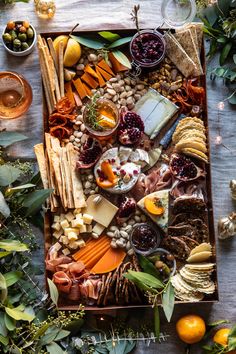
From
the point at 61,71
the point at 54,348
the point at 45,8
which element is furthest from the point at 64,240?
the point at 45,8

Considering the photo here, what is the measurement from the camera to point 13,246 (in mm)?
2143

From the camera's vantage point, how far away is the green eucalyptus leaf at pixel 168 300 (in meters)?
2.17

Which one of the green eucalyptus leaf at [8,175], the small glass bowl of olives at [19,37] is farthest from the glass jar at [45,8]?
the green eucalyptus leaf at [8,175]

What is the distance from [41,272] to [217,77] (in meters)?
0.93

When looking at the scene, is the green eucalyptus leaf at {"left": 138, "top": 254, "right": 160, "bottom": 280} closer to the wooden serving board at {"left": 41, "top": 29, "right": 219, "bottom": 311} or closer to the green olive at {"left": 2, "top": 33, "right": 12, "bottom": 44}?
the wooden serving board at {"left": 41, "top": 29, "right": 219, "bottom": 311}

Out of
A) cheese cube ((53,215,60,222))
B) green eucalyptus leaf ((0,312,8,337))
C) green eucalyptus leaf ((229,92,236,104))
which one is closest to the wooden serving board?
cheese cube ((53,215,60,222))

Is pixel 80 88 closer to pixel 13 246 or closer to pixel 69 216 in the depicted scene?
pixel 69 216

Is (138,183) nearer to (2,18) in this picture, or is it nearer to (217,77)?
(217,77)

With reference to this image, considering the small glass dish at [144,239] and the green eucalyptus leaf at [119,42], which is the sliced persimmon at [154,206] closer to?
the small glass dish at [144,239]

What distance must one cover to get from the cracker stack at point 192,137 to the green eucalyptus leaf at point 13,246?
64 centimetres

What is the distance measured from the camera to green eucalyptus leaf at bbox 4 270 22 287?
2.20 m

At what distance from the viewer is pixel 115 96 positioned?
2.42 metres

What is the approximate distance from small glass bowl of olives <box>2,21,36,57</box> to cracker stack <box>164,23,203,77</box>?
49 centimetres

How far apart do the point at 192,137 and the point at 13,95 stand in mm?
658
